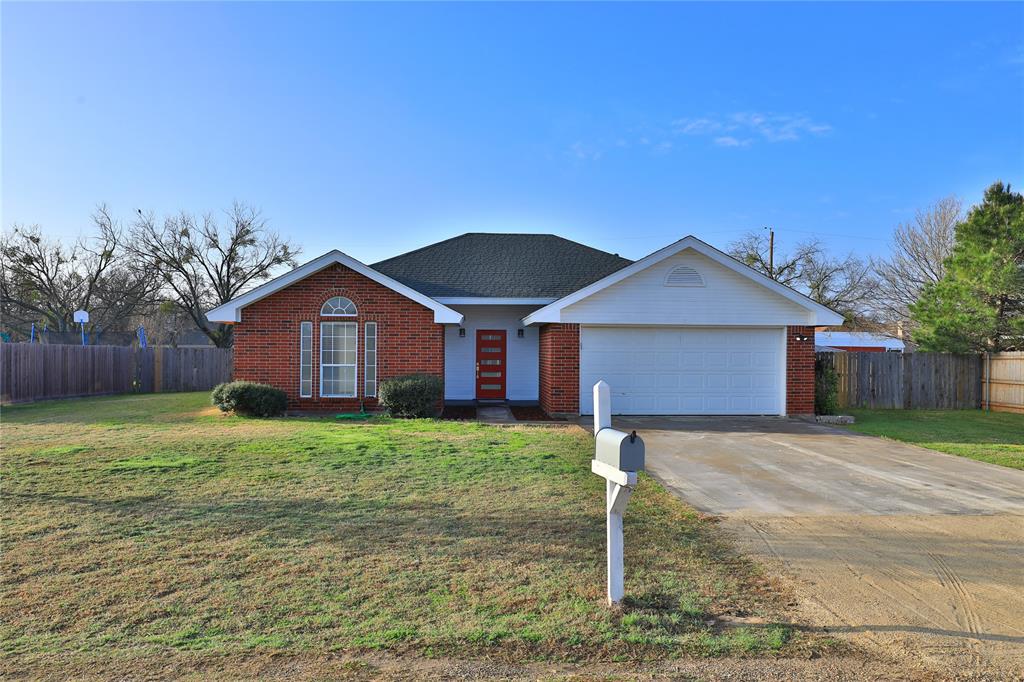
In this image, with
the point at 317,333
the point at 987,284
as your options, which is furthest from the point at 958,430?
the point at 317,333

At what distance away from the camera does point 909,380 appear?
1917 centimetres

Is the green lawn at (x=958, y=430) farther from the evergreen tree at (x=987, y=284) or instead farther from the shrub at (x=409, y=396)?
the shrub at (x=409, y=396)

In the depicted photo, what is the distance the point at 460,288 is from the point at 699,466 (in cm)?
1006

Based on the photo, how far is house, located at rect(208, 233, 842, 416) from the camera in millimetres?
15406

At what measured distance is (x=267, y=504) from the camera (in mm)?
6656

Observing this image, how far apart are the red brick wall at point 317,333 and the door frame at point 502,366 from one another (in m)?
3.03

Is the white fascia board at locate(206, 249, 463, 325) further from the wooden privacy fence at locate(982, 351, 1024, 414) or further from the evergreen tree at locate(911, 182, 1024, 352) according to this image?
the wooden privacy fence at locate(982, 351, 1024, 414)

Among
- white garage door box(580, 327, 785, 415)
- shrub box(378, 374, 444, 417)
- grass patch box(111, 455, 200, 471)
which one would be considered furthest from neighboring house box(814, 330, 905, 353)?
grass patch box(111, 455, 200, 471)

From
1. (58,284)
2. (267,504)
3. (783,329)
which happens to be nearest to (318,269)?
(267,504)

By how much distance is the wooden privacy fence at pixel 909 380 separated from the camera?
1902cm

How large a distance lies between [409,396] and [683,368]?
6.66 meters

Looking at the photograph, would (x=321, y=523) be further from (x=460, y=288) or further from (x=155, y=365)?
(x=155, y=365)

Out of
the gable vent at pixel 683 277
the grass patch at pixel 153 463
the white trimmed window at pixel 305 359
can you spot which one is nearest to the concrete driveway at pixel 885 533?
the gable vent at pixel 683 277

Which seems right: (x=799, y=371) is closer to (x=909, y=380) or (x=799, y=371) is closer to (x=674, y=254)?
(x=674, y=254)
